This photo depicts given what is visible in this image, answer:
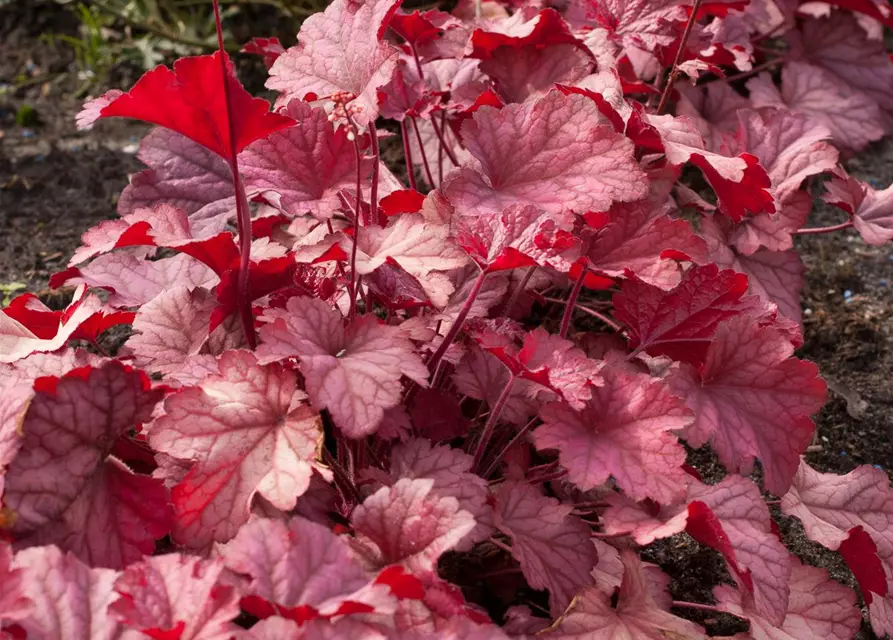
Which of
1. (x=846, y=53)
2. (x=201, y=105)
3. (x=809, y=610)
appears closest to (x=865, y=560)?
(x=809, y=610)

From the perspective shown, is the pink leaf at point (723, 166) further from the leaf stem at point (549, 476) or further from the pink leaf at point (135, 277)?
the pink leaf at point (135, 277)

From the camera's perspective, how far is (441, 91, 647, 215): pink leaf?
1437mm

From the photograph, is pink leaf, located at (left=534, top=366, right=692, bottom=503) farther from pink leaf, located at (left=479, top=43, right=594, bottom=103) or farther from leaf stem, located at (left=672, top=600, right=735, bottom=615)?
pink leaf, located at (left=479, top=43, right=594, bottom=103)

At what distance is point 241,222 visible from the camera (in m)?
1.32

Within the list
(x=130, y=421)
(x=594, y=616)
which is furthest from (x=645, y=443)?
(x=130, y=421)

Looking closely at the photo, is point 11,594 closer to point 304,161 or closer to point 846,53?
point 304,161

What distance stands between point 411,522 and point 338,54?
0.83m

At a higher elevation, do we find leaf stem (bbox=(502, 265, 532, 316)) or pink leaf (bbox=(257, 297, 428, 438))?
pink leaf (bbox=(257, 297, 428, 438))

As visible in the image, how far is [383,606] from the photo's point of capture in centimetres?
96

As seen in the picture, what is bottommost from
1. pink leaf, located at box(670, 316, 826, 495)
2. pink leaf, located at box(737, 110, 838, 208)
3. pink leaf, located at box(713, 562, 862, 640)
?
pink leaf, located at box(713, 562, 862, 640)

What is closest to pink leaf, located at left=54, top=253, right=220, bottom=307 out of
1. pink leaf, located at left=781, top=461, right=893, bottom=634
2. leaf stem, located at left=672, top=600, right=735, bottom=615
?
leaf stem, located at left=672, top=600, right=735, bottom=615

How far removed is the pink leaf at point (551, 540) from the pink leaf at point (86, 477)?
488mm

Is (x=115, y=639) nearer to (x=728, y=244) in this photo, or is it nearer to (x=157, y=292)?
(x=157, y=292)

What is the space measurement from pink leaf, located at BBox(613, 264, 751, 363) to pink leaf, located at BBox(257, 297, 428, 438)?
0.43 m
